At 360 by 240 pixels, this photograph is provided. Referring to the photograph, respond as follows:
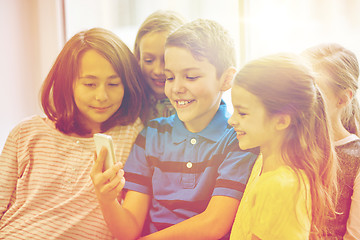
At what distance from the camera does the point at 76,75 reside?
1182 millimetres

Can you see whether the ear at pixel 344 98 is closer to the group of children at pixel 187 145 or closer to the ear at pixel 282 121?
the group of children at pixel 187 145

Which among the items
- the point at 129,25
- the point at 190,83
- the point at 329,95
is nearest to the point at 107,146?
the point at 190,83

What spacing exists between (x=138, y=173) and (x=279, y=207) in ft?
1.60

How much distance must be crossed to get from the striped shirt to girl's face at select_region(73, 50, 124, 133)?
0.29 feet

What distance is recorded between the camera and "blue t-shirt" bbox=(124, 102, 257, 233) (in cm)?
98

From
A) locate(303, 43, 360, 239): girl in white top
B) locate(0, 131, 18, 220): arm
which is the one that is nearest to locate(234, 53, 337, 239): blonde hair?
locate(303, 43, 360, 239): girl in white top

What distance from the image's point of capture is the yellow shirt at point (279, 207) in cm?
77

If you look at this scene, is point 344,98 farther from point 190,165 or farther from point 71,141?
point 71,141

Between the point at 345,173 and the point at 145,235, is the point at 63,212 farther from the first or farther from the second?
the point at 345,173

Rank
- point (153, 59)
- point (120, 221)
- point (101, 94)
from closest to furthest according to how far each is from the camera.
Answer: point (120, 221), point (101, 94), point (153, 59)

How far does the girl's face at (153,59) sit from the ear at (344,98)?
61 cm

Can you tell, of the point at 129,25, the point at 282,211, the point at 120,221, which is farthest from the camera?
the point at 129,25

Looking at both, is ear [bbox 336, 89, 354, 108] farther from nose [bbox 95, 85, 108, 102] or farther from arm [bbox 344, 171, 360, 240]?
nose [bbox 95, 85, 108, 102]

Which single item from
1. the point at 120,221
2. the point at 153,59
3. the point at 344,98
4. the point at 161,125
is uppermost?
the point at 153,59
